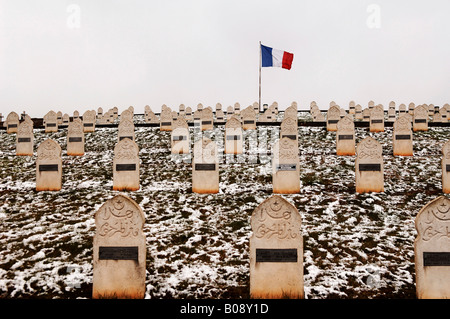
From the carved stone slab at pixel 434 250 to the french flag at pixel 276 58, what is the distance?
2313 cm

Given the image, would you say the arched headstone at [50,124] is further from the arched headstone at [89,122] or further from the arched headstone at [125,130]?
the arched headstone at [125,130]

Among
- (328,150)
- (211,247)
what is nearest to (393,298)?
(211,247)

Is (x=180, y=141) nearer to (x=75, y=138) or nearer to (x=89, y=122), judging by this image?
(x=75, y=138)

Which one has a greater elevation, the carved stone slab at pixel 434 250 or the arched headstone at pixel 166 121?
the arched headstone at pixel 166 121

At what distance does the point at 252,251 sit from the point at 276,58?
2486 cm

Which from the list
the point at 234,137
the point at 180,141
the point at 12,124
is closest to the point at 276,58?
the point at 234,137

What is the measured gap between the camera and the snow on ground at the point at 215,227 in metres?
3.91

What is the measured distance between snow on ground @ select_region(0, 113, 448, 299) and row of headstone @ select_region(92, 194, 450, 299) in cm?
29

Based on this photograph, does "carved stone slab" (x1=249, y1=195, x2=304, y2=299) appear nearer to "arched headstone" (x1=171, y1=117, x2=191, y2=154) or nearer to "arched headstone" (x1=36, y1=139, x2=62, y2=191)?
"arched headstone" (x1=36, y1=139, x2=62, y2=191)

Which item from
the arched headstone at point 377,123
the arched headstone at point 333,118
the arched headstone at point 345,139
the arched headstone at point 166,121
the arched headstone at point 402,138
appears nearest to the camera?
the arched headstone at point 402,138

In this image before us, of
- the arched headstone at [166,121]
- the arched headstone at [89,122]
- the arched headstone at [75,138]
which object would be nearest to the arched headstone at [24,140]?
the arched headstone at [75,138]

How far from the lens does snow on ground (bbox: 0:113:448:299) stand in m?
3.91

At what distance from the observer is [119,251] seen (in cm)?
361

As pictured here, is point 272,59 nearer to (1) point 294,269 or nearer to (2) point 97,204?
(2) point 97,204
